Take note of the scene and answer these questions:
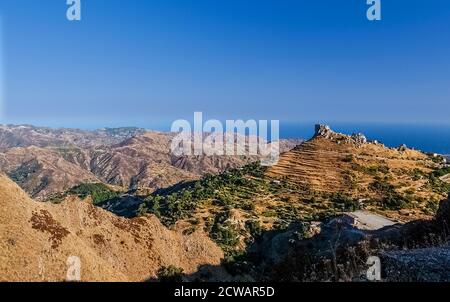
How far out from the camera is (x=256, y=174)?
109625mm

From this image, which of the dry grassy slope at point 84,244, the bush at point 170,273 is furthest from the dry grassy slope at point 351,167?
the bush at point 170,273

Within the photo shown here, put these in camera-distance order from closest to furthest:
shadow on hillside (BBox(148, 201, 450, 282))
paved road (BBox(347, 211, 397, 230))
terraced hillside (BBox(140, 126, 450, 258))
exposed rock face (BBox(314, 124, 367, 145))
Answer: shadow on hillside (BBox(148, 201, 450, 282)) → paved road (BBox(347, 211, 397, 230)) → terraced hillside (BBox(140, 126, 450, 258)) → exposed rock face (BBox(314, 124, 367, 145))

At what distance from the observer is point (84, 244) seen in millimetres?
30344

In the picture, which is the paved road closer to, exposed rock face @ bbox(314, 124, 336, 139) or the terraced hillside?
the terraced hillside

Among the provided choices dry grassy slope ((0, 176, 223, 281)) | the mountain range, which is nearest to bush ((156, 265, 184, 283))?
the mountain range

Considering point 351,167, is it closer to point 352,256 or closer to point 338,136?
point 338,136

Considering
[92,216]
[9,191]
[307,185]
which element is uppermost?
[9,191]

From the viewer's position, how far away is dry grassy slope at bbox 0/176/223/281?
2362 centimetres

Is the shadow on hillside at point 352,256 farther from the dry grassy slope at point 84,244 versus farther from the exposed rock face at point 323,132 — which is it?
the exposed rock face at point 323,132

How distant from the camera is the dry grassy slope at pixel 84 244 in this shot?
23.6 m

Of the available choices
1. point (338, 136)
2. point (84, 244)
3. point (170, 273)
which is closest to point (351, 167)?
point (338, 136)
